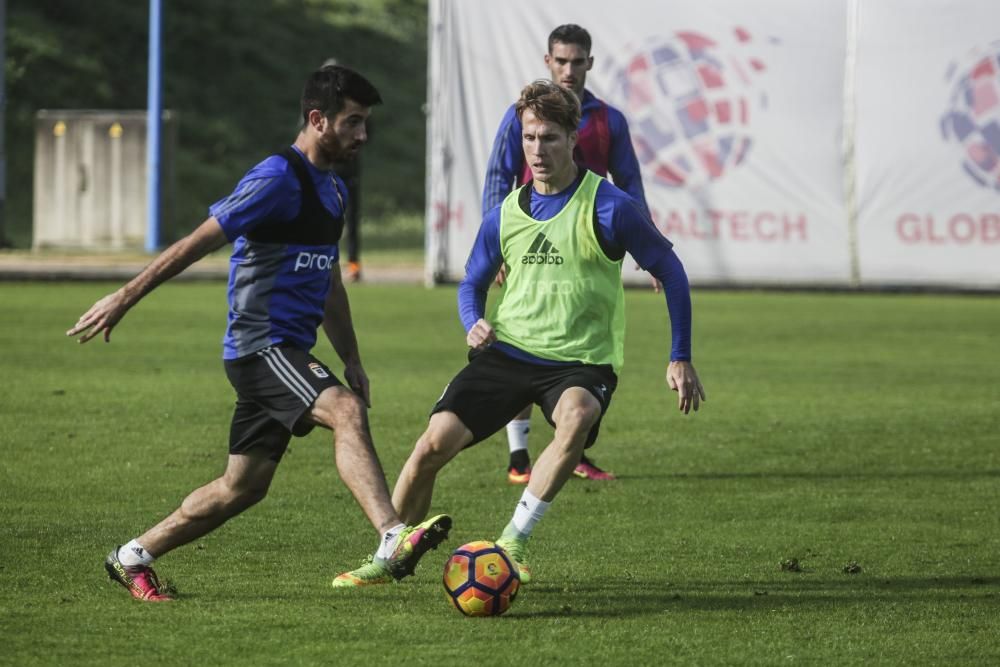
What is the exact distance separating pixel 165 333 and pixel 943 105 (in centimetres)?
1035

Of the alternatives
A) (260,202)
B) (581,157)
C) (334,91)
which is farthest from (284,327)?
(581,157)

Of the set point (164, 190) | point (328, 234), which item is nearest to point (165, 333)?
point (328, 234)

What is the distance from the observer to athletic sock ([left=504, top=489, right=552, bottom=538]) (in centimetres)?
700

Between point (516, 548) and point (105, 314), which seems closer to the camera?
point (105, 314)

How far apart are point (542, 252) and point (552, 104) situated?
576mm

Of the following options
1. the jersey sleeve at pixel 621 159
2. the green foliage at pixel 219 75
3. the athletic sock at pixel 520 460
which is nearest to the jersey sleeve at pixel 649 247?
the jersey sleeve at pixel 621 159

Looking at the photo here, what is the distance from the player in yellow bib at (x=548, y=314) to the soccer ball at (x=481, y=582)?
0.51 metres

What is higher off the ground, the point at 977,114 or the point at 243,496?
the point at 977,114

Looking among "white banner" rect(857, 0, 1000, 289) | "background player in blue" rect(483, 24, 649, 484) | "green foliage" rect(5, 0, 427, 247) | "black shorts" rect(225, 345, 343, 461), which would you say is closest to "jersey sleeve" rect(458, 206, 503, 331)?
"black shorts" rect(225, 345, 343, 461)

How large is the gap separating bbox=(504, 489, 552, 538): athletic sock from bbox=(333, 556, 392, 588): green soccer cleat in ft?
1.78

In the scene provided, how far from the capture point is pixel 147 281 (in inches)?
244

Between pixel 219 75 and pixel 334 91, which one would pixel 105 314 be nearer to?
pixel 334 91

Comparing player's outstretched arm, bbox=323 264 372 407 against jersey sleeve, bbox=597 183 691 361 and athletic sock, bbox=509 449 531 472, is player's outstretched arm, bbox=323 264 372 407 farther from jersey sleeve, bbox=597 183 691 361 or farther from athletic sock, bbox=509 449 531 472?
athletic sock, bbox=509 449 531 472

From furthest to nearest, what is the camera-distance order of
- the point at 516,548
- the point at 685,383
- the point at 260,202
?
the point at 516,548 < the point at 685,383 < the point at 260,202
